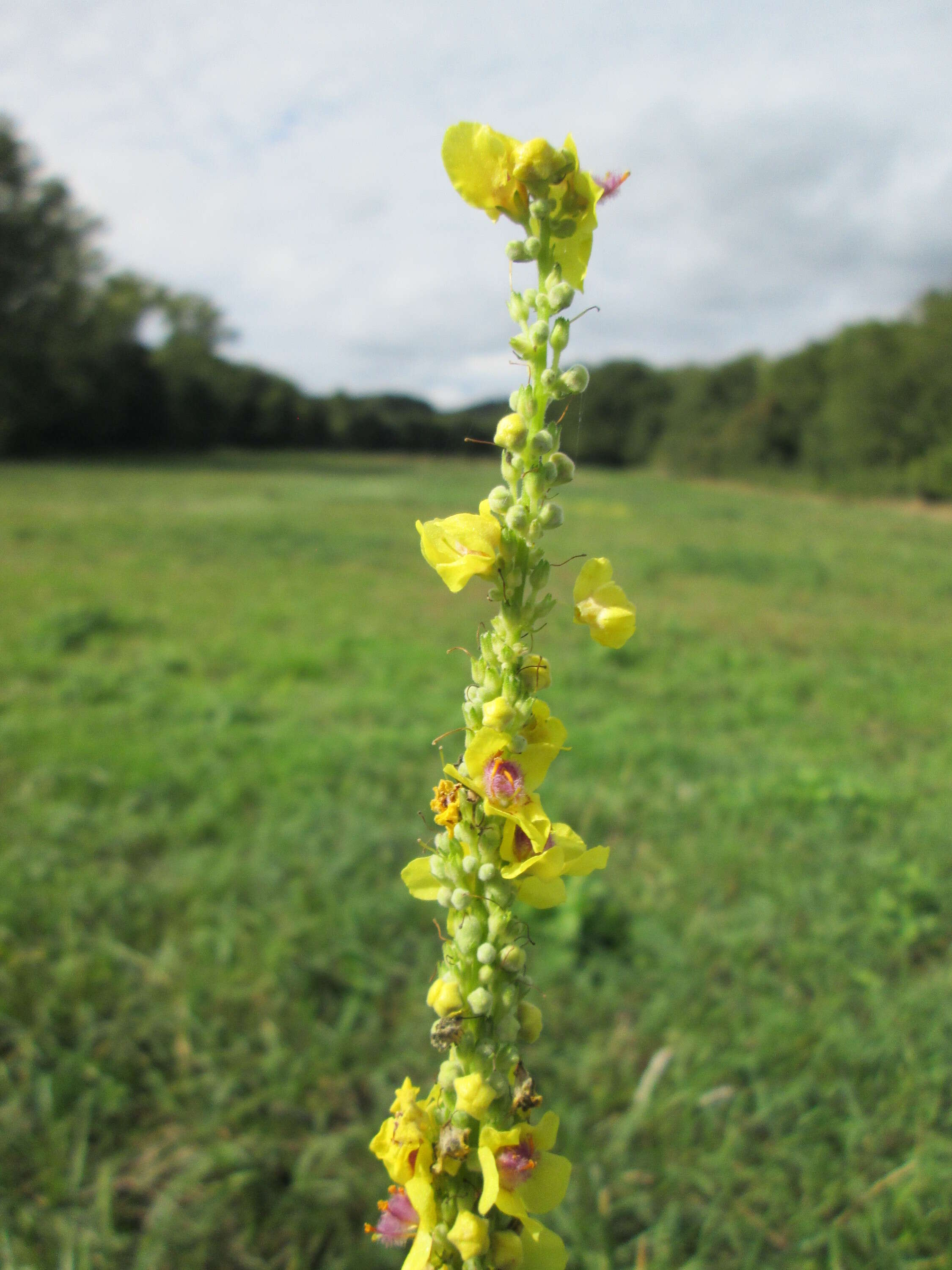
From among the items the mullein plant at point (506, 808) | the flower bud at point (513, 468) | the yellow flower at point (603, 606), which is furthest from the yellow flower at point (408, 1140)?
the flower bud at point (513, 468)

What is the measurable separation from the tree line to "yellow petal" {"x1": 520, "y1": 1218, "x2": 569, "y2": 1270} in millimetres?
22075

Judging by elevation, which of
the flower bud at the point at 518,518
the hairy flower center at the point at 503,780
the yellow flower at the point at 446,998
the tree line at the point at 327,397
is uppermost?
the tree line at the point at 327,397

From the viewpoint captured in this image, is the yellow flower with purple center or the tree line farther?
the tree line

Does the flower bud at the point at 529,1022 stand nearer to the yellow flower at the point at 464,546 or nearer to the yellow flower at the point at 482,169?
the yellow flower at the point at 464,546

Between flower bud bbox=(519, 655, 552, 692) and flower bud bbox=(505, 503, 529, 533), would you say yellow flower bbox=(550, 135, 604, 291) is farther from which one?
flower bud bbox=(519, 655, 552, 692)

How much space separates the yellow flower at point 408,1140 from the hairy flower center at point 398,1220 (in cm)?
5

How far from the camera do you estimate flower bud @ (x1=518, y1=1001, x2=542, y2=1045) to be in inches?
33.9

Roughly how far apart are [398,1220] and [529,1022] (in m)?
0.26

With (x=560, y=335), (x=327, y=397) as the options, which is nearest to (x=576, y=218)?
(x=560, y=335)

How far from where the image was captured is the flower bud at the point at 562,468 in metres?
0.80


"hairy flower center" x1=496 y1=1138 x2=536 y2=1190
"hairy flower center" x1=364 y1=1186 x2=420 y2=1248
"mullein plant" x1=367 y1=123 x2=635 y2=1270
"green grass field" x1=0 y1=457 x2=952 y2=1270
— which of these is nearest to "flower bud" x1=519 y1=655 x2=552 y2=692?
"mullein plant" x1=367 y1=123 x2=635 y2=1270

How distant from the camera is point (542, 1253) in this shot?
819 mm

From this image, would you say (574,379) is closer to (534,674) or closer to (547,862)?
(534,674)

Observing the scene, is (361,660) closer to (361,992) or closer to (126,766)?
(126,766)
